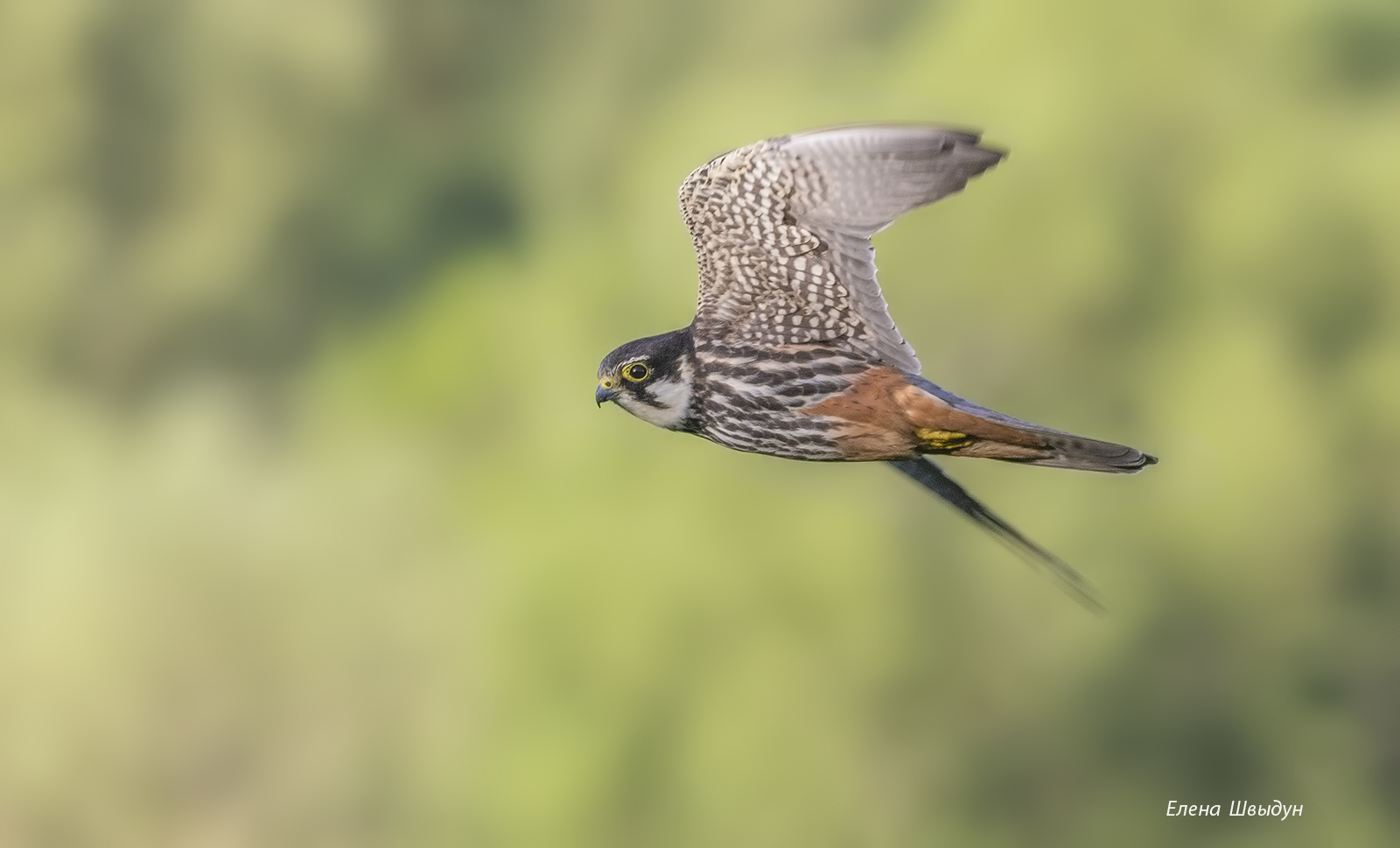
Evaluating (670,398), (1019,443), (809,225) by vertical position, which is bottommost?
(1019,443)

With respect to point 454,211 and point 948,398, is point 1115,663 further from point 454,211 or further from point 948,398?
point 454,211

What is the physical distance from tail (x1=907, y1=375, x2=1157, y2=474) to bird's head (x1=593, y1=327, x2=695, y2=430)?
0.70 m

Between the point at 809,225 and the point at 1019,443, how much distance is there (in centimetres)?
88

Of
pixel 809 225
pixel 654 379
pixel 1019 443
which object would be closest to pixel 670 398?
pixel 654 379

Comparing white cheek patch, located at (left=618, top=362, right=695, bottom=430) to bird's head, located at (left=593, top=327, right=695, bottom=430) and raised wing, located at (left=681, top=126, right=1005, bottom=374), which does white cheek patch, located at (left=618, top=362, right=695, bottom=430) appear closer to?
bird's head, located at (left=593, top=327, right=695, bottom=430)

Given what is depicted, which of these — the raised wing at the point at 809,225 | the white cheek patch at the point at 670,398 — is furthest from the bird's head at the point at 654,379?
the raised wing at the point at 809,225

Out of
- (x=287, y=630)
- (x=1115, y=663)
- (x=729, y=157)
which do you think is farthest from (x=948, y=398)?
(x=287, y=630)

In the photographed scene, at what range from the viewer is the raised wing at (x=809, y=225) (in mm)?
3611

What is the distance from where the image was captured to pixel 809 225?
12.9 ft

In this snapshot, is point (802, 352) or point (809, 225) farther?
point (802, 352)

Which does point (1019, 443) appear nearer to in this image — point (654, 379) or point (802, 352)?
point (802, 352)

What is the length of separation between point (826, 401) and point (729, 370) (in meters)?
0.32

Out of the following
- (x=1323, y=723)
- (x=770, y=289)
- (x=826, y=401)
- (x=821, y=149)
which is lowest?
(x=1323, y=723)

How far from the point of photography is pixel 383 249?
664 inches
